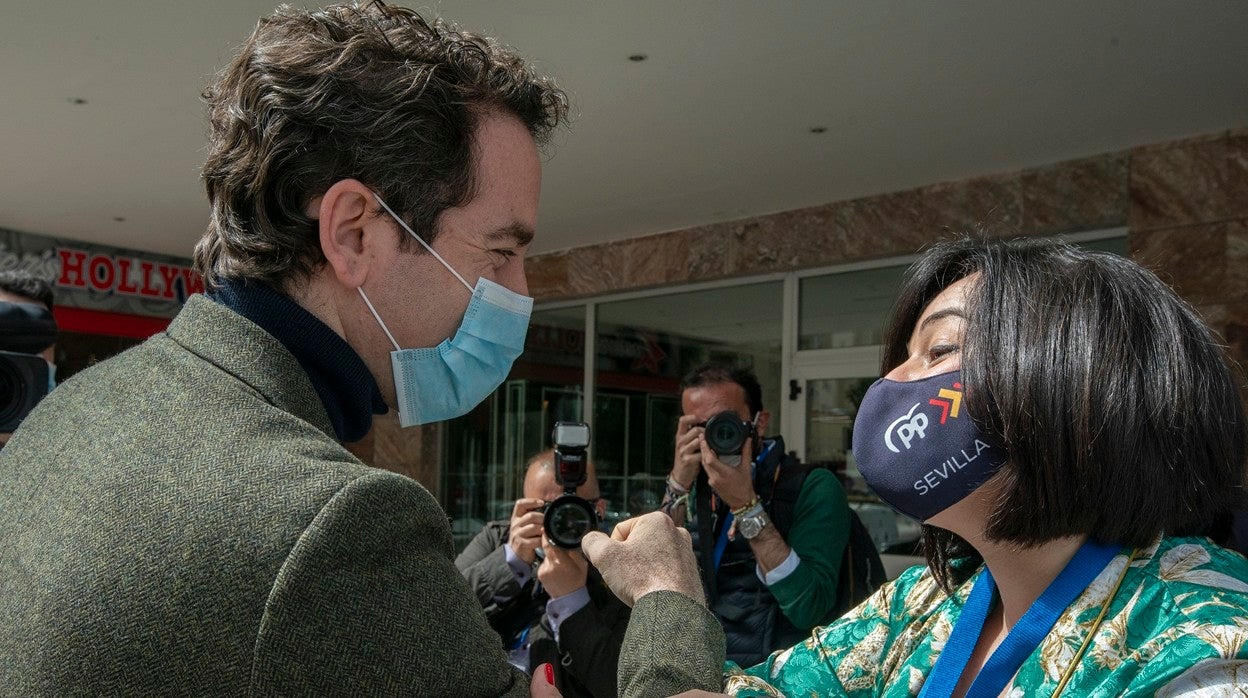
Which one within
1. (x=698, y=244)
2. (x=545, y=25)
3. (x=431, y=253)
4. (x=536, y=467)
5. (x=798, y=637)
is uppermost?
(x=545, y=25)

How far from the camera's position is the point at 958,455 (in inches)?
58.6

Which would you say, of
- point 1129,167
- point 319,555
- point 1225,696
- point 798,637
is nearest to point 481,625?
point 319,555

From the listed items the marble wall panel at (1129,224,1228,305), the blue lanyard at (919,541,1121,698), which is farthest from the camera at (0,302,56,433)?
the marble wall panel at (1129,224,1228,305)

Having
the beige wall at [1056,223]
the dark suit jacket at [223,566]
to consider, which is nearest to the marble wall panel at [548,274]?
the beige wall at [1056,223]

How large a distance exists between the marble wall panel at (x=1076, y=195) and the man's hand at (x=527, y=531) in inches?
147

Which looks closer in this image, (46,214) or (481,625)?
(481,625)

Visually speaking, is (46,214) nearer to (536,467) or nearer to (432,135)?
(536,467)

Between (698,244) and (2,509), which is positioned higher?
(698,244)

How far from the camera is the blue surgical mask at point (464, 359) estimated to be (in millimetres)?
1526

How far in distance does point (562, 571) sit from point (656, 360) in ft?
17.6

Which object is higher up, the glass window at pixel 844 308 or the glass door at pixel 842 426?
the glass window at pixel 844 308

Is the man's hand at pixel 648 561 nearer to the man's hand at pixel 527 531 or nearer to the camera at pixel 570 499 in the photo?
the camera at pixel 570 499

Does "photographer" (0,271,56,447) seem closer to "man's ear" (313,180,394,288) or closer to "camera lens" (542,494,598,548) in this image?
"man's ear" (313,180,394,288)

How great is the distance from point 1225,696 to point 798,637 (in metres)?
2.41
